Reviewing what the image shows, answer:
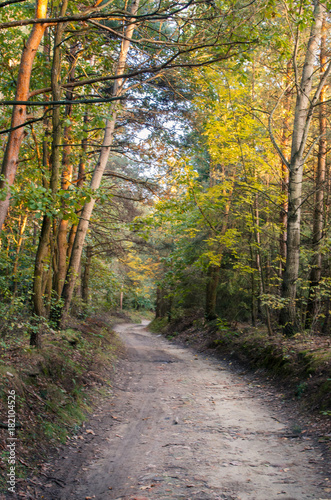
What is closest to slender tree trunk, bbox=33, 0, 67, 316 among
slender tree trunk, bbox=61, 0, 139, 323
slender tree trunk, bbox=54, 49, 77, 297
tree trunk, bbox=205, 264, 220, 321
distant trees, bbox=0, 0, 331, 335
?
distant trees, bbox=0, 0, 331, 335

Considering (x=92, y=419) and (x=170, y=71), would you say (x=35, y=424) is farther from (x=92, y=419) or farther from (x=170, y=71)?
(x=170, y=71)

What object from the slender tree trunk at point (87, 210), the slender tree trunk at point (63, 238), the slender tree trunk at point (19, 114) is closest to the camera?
the slender tree trunk at point (19, 114)

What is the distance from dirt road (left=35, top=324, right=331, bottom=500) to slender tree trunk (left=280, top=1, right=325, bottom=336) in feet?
8.43

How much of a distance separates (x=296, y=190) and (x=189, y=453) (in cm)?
774

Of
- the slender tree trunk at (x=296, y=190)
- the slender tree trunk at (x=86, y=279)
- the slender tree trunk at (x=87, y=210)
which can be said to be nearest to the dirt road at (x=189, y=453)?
the slender tree trunk at (x=296, y=190)

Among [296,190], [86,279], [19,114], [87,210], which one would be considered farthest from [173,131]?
[86,279]

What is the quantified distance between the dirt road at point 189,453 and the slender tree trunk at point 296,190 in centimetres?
257

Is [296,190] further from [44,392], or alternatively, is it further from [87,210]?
[44,392]

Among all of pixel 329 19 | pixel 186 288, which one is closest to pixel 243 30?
pixel 329 19

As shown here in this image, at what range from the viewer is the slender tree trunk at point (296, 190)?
30.8 feet

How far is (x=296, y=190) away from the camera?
32.2 ft

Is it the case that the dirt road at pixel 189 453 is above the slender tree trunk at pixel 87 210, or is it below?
below

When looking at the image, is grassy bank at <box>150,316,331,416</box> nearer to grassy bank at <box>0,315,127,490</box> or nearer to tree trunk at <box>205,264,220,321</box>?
tree trunk at <box>205,264,220,321</box>

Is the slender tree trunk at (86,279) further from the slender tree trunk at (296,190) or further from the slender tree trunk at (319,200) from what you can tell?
the slender tree trunk at (319,200)
